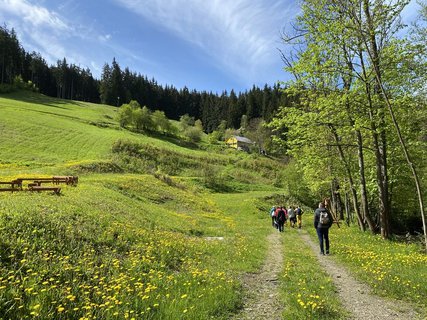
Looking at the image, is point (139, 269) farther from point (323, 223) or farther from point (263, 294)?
point (323, 223)

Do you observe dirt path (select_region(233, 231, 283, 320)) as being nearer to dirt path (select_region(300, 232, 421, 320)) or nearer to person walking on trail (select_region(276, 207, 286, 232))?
dirt path (select_region(300, 232, 421, 320))

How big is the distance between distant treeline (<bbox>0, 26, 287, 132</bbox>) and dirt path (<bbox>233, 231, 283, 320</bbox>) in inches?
5115

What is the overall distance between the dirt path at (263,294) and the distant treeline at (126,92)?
130m

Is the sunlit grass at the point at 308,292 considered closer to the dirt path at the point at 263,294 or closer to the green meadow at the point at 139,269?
the green meadow at the point at 139,269

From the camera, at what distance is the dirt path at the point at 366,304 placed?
7.30m

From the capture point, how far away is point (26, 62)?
14375cm

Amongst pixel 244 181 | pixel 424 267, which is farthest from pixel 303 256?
pixel 244 181

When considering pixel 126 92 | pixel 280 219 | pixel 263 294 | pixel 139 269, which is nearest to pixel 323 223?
pixel 263 294

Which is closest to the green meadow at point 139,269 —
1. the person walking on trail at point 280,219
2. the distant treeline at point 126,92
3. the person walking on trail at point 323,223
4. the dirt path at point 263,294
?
the dirt path at point 263,294

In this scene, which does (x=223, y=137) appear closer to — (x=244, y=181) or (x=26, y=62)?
(x=244, y=181)

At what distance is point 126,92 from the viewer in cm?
15112

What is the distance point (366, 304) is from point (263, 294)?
2.47 meters

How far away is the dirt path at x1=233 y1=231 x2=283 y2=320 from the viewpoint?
23.8 ft

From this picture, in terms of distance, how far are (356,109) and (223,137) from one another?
113787 millimetres
